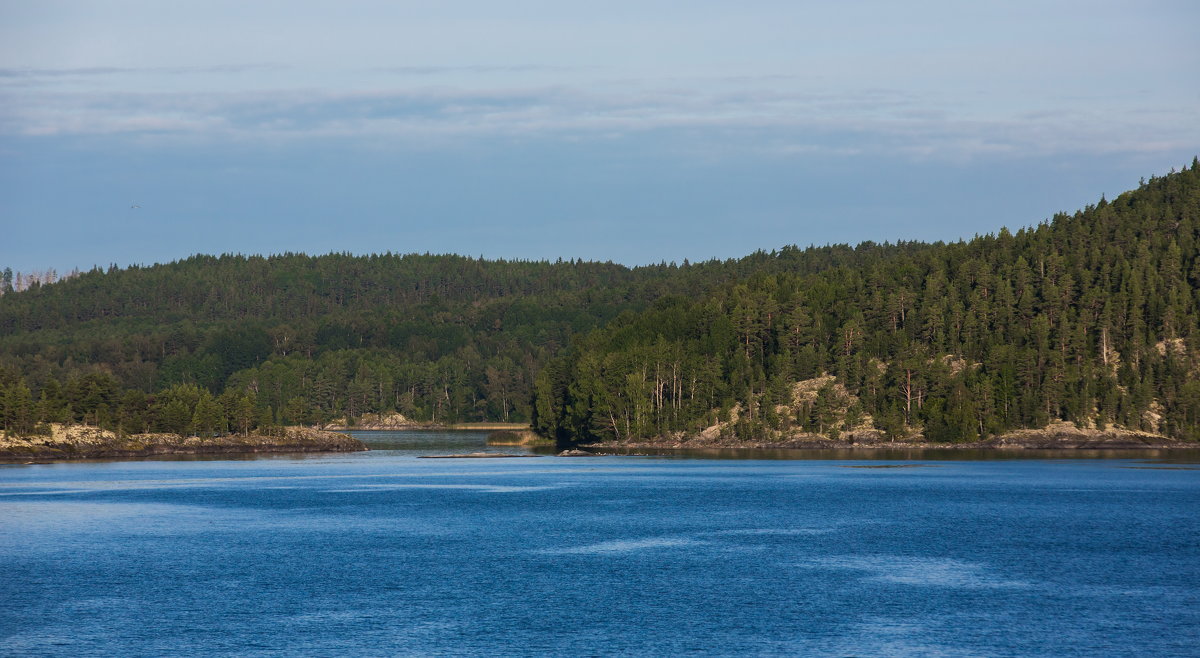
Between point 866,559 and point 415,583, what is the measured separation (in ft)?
93.7

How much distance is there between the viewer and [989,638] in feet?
173

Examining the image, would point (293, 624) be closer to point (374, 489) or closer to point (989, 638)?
point (989, 638)

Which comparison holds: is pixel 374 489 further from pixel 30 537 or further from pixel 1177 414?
pixel 1177 414

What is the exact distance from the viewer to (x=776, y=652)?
5069 centimetres

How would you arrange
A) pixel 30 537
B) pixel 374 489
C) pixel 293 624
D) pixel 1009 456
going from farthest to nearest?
pixel 1009 456 → pixel 374 489 → pixel 30 537 → pixel 293 624

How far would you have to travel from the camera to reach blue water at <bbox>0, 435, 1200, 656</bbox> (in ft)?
174

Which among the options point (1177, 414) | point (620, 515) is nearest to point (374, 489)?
point (620, 515)

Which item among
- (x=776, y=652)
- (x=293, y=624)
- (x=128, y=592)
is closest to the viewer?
(x=776, y=652)

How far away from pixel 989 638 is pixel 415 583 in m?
31.4

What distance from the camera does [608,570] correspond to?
71.6 metres

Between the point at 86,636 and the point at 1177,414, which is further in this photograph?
the point at 1177,414

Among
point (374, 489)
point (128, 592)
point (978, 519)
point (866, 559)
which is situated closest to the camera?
point (128, 592)

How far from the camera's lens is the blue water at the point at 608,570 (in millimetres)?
53031

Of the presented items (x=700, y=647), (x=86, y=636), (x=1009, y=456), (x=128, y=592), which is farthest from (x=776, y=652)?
(x=1009, y=456)
